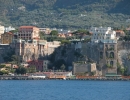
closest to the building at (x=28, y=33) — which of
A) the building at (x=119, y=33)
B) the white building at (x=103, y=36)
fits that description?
the white building at (x=103, y=36)

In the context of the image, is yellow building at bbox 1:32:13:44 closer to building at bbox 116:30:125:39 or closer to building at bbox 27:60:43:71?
building at bbox 27:60:43:71

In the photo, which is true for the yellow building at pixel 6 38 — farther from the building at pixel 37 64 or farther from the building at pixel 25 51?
the building at pixel 37 64

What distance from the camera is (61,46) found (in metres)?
135

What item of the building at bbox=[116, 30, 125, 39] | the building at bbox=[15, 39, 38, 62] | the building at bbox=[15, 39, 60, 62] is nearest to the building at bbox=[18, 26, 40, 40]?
the building at bbox=[15, 39, 60, 62]

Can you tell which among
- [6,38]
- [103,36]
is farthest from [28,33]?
[103,36]

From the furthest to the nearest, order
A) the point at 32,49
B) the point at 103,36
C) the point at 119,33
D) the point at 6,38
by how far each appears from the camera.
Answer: the point at 6,38, the point at 119,33, the point at 32,49, the point at 103,36

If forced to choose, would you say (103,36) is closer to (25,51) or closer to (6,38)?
(25,51)

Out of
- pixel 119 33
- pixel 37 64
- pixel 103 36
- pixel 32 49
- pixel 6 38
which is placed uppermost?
pixel 119 33
